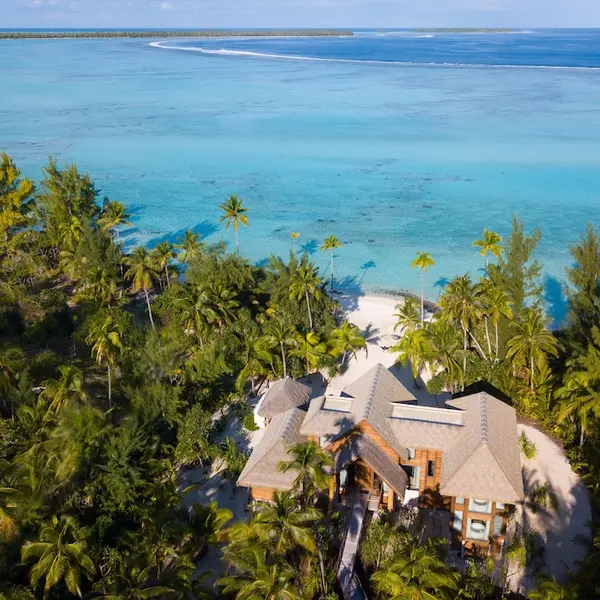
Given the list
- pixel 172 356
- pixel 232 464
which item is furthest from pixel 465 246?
pixel 232 464

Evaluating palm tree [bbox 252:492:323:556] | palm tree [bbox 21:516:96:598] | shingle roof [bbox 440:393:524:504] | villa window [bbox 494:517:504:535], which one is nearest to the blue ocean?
shingle roof [bbox 440:393:524:504]

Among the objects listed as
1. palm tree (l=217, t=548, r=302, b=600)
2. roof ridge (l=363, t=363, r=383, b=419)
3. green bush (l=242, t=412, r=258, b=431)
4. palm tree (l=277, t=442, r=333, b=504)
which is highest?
palm tree (l=277, t=442, r=333, b=504)

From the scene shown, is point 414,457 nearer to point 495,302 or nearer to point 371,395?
point 371,395

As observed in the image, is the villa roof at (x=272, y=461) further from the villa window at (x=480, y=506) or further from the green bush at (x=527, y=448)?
the green bush at (x=527, y=448)

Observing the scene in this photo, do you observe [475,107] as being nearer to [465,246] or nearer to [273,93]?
[273,93]

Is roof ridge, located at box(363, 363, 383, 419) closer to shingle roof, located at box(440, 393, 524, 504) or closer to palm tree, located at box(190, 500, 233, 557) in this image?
shingle roof, located at box(440, 393, 524, 504)

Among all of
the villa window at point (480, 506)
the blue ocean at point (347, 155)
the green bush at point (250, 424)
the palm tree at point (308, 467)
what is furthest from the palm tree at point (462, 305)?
the blue ocean at point (347, 155)

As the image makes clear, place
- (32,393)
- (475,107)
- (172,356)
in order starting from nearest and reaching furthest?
(32,393)
(172,356)
(475,107)

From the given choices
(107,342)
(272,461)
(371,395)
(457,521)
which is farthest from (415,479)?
(107,342)
